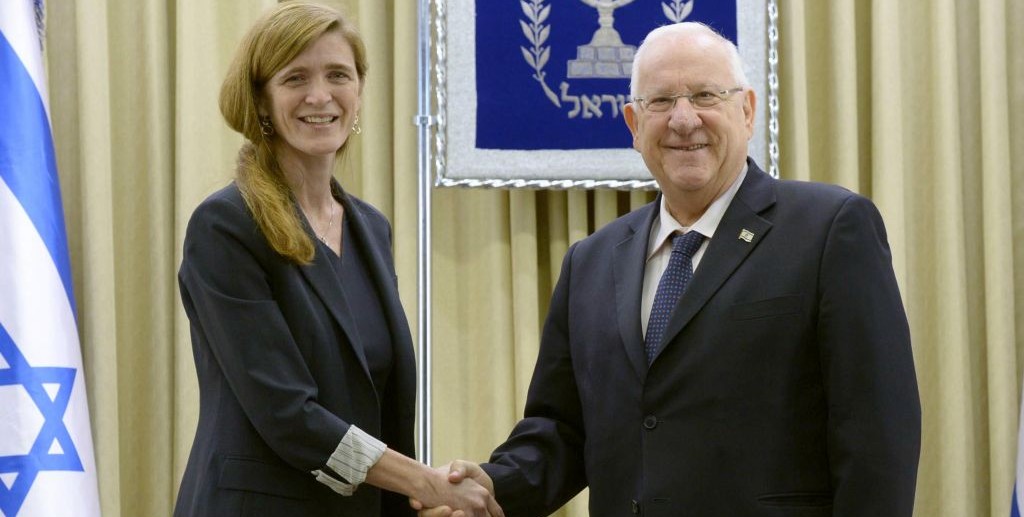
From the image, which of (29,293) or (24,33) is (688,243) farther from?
(24,33)

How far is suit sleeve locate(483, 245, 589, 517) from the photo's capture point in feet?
9.35

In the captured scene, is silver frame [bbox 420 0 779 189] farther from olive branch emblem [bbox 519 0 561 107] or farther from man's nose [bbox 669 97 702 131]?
man's nose [bbox 669 97 702 131]

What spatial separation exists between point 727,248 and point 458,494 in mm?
829

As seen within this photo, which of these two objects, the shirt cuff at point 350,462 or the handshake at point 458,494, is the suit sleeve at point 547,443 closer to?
the handshake at point 458,494

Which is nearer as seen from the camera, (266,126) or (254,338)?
(254,338)

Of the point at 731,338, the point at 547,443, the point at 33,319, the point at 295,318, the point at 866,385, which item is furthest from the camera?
the point at 33,319

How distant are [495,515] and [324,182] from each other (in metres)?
0.85

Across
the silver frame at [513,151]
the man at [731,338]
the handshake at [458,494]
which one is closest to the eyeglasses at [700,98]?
the man at [731,338]

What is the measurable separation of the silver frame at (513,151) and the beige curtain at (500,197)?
0.13 meters

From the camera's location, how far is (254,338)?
2408 millimetres

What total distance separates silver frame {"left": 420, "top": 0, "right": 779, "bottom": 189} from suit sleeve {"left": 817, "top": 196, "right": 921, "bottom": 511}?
168cm

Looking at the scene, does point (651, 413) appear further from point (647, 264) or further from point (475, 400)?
point (475, 400)

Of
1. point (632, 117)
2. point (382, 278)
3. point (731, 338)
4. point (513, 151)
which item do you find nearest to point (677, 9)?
point (513, 151)

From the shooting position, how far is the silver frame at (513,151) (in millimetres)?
3939
